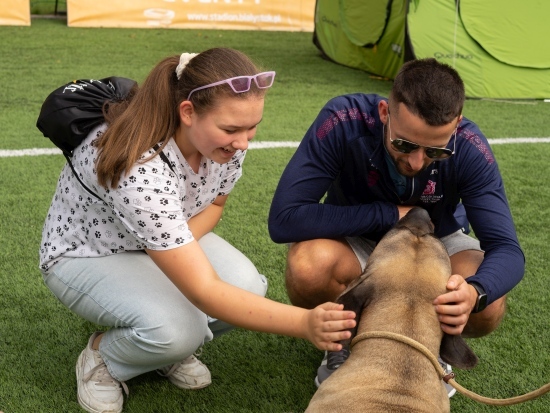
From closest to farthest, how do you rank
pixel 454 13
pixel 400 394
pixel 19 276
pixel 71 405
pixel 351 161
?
1. pixel 400 394
2. pixel 71 405
3. pixel 351 161
4. pixel 19 276
5. pixel 454 13

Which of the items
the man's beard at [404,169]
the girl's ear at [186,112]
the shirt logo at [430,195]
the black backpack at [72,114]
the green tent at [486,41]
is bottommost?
the green tent at [486,41]

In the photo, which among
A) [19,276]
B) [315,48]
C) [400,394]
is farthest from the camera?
[315,48]

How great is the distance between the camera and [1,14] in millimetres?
12859

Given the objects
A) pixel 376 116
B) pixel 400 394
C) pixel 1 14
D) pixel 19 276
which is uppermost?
pixel 376 116

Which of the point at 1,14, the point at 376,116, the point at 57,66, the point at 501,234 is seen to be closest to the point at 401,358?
the point at 501,234

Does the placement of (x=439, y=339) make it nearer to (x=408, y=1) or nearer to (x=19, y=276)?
(x=19, y=276)

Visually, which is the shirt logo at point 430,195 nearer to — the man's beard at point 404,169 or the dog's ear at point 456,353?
the man's beard at point 404,169

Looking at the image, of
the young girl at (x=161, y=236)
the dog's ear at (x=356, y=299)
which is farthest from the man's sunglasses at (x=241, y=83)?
the dog's ear at (x=356, y=299)

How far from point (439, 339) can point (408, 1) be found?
268 inches

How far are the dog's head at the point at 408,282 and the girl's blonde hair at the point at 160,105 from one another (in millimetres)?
795

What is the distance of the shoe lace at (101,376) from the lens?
3.31 m

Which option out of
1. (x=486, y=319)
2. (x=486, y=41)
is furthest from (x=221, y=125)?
(x=486, y=41)

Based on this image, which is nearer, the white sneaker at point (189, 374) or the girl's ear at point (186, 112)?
the girl's ear at point (186, 112)

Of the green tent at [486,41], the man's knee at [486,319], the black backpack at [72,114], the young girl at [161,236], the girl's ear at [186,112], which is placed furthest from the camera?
the green tent at [486,41]
